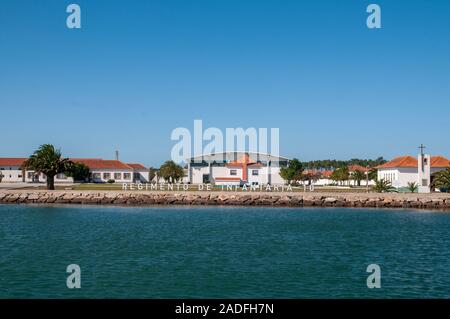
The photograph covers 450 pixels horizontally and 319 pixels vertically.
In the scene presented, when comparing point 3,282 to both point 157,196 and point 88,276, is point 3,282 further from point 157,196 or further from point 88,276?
point 157,196

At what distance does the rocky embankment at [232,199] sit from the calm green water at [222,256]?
14657 mm

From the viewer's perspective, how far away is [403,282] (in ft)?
61.4

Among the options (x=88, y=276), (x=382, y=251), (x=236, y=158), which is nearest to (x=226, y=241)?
(x=382, y=251)

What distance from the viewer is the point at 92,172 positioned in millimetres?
107188

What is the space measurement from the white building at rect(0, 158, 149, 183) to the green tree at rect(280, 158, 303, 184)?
109ft

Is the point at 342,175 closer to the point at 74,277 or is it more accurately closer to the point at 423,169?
the point at 423,169

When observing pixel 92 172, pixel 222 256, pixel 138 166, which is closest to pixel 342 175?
pixel 138 166

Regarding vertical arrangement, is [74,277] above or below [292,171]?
below

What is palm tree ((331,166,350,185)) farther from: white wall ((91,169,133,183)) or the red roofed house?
the red roofed house

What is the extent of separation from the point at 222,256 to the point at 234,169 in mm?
75241

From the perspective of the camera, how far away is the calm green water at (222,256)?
17.6 m

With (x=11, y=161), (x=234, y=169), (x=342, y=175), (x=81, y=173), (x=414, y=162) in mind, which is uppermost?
(x=11, y=161)

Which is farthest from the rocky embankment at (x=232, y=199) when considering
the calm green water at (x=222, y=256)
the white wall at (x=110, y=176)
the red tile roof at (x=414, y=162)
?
the white wall at (x=110, y=176)

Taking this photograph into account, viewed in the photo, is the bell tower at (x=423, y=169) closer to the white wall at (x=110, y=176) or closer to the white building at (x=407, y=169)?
the white building at (x=407, y=169)
